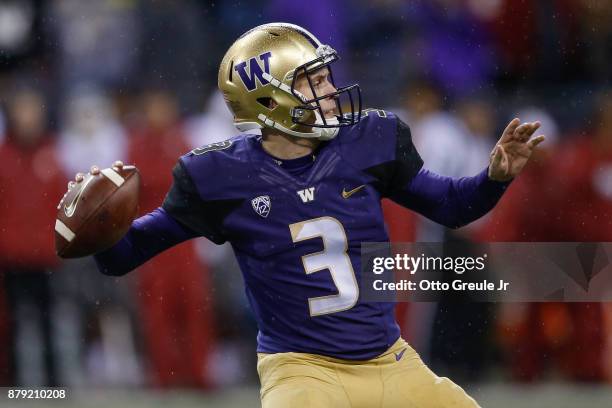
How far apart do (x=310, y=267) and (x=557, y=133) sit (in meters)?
4.54

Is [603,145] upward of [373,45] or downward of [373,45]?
downward

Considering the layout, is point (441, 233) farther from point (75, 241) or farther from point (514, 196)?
point (75, 241)

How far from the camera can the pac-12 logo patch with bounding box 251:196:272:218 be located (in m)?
3.96

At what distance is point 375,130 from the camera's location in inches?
160

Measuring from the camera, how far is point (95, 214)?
3938 millimetres

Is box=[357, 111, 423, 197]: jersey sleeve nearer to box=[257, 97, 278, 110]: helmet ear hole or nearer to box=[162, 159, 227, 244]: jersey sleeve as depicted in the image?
box=[257, 97, 278, 110]: helmet ear hole

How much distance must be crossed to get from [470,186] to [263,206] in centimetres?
66

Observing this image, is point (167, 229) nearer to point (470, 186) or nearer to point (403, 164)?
point (403, 164)

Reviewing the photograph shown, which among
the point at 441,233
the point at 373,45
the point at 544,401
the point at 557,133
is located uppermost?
the point at 373,45

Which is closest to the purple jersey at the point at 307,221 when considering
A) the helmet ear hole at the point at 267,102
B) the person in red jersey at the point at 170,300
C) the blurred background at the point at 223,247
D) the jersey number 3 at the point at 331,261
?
the jersey number 3 at the point at 331,261

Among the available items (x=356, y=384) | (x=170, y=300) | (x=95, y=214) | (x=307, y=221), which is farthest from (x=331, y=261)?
(x=170, y=300)

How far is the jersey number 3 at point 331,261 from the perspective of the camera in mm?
3891

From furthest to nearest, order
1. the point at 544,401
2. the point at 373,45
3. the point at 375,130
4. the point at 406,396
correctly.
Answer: the point at 373,45, the point at 544,401, the point at 375,130, the point at 406,396

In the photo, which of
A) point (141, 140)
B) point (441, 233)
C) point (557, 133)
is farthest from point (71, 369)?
point (557, 133)
